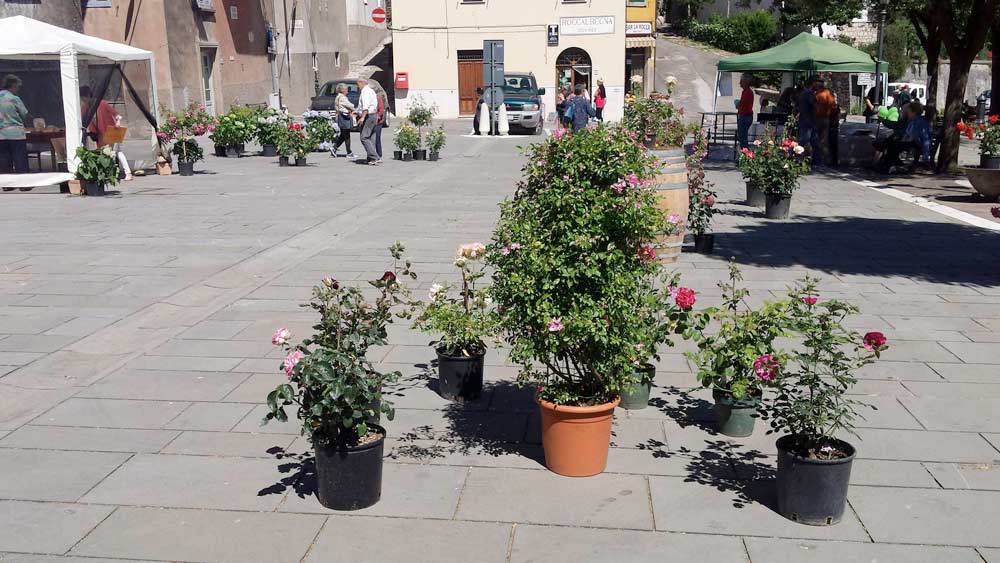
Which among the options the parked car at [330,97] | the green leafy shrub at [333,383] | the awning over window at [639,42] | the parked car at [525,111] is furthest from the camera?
the awning over window at [639,42]

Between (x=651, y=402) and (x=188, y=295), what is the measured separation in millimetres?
4355

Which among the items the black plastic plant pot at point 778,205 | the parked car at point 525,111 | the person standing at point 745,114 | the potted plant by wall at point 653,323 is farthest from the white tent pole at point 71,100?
the parked car at point 525,111

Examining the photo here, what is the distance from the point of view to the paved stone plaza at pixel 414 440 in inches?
157

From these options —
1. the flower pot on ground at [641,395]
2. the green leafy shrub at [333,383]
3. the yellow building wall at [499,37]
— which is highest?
the yellow building wall at [499,37]

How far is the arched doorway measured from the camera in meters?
36.2

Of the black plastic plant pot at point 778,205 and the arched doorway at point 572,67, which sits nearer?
the black plastic plant pot at point 778,205

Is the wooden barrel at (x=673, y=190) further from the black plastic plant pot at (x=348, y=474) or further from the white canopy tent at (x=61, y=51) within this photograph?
the white canopy tent at (x=61, y=51)

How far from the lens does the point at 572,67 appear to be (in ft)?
119

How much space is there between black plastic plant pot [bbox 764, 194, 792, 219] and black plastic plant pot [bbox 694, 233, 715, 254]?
269cm

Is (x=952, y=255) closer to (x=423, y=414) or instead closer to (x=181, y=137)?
(x=423, y=414)

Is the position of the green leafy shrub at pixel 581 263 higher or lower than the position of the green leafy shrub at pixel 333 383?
higher

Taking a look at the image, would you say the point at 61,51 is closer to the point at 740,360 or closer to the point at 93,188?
the point at 93,188

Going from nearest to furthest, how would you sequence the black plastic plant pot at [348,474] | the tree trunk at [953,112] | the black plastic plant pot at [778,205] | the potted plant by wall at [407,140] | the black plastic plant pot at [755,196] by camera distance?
the black plastic plant pot at [348,474] < the black plastic plant pot at [778,205] < the black plastic plant pot at [755,196] < the tree trunk at [953,112] < the potted plant by wall at [407,140]

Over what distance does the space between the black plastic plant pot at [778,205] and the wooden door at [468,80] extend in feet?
80.6
